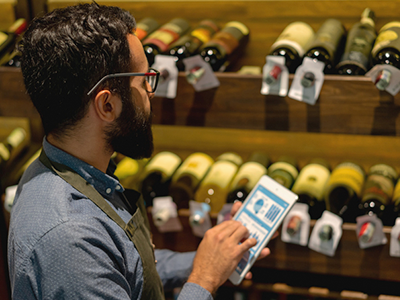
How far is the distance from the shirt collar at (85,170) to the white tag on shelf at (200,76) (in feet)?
1.65

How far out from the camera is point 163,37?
1.53 metres

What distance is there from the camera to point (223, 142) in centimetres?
193

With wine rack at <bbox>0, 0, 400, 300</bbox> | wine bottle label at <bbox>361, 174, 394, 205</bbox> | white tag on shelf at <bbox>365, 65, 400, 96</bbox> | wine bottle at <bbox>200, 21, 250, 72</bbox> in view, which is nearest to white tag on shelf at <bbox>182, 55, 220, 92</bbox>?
wine rack at <bbox>0, 0, 400, 300</bbox>

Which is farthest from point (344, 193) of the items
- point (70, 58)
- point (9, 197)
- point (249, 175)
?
point (9, 197)

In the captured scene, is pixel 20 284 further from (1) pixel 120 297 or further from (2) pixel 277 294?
(2) pixel 277 294

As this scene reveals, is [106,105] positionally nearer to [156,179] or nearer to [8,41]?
[156,179]

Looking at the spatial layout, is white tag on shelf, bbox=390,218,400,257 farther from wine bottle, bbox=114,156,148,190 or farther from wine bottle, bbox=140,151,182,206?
wine bottle, bbox=114,156,148,190

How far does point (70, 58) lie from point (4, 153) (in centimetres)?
119

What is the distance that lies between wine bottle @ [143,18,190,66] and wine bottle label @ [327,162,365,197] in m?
0.75

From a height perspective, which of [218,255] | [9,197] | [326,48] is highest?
[326,48]

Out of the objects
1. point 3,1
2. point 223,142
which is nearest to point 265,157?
point 223,142

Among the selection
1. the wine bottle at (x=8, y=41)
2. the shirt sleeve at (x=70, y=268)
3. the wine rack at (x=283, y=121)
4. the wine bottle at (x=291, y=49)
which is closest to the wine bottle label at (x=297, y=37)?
the wine bottle at (x=291, y=49)

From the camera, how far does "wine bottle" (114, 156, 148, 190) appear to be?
5.65 feet

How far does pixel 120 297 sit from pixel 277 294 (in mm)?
1066
